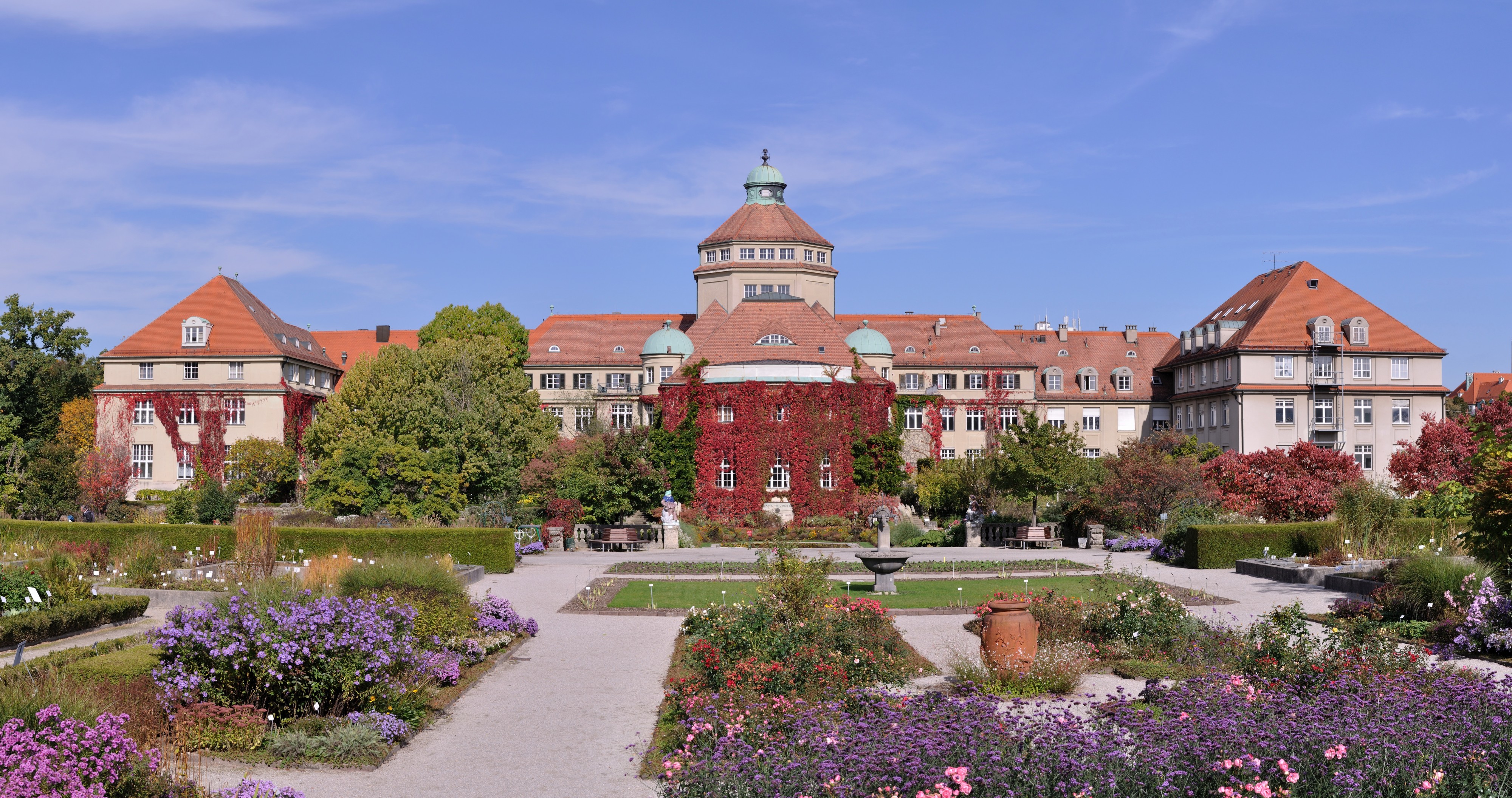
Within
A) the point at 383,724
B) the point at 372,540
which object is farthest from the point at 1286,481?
the point at 383,724

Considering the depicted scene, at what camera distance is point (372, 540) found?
92.7 feet

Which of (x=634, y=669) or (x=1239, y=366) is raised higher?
(x=1239, y=366)

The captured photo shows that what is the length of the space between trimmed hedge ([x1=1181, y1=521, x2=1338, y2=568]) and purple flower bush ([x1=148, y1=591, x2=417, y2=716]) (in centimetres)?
2207

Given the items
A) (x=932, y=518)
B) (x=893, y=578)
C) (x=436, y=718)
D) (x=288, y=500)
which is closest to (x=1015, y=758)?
(x=436, y=718)

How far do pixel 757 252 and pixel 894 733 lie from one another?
55942 mm

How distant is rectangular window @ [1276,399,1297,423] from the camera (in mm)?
56500

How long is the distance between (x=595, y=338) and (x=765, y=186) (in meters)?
12.7

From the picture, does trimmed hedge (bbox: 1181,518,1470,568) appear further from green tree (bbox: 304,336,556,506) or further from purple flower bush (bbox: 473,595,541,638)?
green tree (bbox: 304,336,556,506)

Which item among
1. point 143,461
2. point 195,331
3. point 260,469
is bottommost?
point 260,469


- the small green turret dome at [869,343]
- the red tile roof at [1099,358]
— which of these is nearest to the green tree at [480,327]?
the small green turret dome at [869,343]

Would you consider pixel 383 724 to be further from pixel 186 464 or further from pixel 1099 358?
pixel 1099 358

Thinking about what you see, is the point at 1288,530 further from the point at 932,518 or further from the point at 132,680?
the point at 132,680

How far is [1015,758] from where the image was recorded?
7121 millimetres

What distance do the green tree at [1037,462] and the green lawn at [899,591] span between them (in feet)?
38.9
